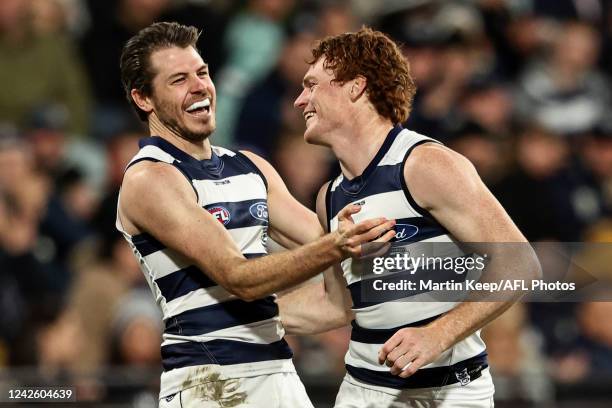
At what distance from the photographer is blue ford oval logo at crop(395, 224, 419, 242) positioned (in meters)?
4.55

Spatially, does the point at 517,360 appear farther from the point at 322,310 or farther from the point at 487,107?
the point at 322,310

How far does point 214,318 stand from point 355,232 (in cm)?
80

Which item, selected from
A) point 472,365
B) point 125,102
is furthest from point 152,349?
point 472,365

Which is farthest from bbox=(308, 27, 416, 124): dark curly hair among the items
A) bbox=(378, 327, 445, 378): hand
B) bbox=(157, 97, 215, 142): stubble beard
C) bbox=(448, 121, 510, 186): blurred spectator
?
bbox=(448, 121, 510, 186): blurred spectator

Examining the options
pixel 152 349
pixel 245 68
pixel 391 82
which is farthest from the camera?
pixel 245 68

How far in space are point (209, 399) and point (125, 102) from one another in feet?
17.3

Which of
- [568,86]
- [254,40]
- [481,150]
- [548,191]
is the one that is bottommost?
[548,191]

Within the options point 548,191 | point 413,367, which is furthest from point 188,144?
point 548,191

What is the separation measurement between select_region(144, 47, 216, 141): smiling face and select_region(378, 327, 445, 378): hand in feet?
4.29

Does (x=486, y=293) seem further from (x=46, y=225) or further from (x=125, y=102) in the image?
(x=125, y=102)

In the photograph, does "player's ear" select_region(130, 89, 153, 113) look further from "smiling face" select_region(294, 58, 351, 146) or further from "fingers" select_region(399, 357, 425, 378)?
"fingers" select_region(399, 357, 425, 378)

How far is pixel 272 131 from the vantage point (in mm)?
9336

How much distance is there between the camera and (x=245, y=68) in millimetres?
9914

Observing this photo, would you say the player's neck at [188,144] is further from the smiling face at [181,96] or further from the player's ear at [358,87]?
the player's ear at [358,87]
